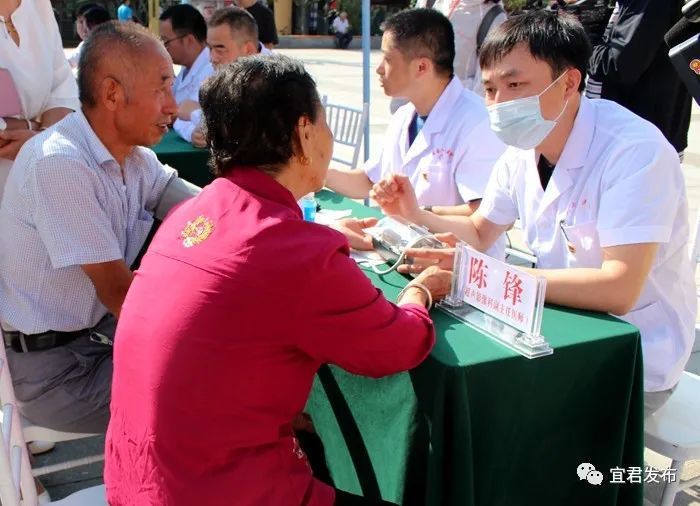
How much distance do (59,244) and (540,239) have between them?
3.99 feet

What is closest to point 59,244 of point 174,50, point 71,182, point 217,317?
point 71,182

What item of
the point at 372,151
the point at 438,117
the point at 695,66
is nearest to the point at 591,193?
the point at 695,66

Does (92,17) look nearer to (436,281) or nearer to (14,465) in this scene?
(14,465)

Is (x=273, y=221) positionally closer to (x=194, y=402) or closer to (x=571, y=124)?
(x=194, y=402)

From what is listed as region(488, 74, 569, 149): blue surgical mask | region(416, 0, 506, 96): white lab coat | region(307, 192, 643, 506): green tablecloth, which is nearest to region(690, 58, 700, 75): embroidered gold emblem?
region(488, 74, 569, 149): blue surgical mask

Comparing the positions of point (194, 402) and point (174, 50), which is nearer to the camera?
point (194, 402)

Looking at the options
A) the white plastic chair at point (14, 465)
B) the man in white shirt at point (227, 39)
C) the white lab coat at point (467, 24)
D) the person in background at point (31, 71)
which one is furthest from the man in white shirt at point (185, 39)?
the white plastic chair at point (14, 465)

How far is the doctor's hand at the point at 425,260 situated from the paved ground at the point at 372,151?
1.62 ft

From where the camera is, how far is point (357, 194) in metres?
2.77

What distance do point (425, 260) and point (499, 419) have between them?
47 centimetres

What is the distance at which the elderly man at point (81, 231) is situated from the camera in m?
1.58

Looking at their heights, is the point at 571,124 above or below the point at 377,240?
above

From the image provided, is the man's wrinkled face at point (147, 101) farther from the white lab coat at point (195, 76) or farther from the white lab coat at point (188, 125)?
the white lab coat at point (195, 76)

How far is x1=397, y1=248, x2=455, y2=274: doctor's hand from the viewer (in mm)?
1633
